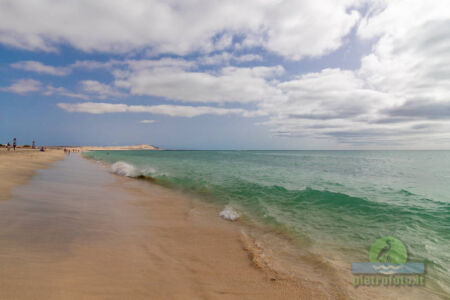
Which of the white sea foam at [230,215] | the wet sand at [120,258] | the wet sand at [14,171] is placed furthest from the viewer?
the wet sand at [14,171]

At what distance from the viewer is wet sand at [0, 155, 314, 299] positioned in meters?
3.22

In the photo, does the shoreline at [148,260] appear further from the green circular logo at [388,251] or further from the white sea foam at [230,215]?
the green circular logo at [388,251]

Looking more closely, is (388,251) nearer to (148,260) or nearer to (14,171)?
(148,260)

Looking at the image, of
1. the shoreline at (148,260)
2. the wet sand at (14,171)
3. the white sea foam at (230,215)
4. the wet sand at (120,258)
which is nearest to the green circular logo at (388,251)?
the shoreline at (148,260)

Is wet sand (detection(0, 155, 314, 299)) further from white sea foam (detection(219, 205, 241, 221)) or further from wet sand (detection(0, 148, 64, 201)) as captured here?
wet sand (detection(0, 148, 64, 201))

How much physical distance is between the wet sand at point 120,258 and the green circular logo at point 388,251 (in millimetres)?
2962

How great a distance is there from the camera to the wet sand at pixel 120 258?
10.6 feet

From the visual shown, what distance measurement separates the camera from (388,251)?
567 centimetres

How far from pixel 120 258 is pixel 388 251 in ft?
22.9

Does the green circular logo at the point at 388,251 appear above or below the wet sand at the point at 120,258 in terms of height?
below

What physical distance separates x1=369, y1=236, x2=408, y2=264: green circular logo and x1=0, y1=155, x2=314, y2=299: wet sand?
296cm

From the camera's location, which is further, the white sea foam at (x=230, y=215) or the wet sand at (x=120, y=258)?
the white sea foam at (x=230, y=215)

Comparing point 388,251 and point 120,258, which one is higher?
point 120,258

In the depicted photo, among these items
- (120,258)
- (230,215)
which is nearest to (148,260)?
(120,258)
